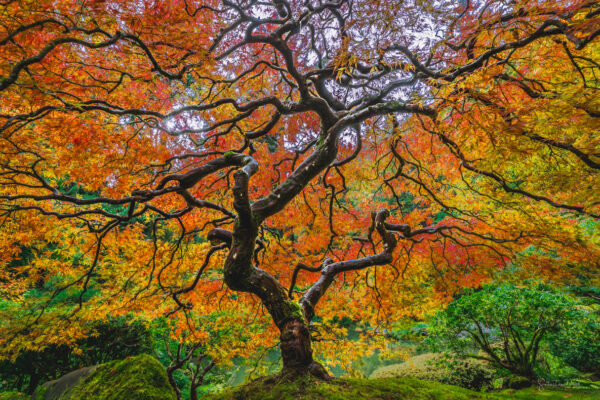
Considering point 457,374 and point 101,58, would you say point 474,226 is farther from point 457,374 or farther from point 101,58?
point 101,58

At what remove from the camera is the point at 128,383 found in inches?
62.6

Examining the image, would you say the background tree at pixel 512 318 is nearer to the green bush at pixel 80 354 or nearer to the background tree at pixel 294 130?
the background tree at pixel 294 130

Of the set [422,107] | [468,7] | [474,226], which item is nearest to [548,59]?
[468,7]

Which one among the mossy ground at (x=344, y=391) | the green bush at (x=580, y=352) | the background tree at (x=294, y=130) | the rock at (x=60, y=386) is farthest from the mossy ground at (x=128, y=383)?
the green bush at (x=580, y=352)

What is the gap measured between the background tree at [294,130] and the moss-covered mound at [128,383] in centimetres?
73

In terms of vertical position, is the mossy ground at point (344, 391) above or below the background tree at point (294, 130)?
below

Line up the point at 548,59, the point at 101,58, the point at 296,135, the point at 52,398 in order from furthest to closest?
the point at 296,135
the point at 101,58
the point at 52,398
the point at 548,59

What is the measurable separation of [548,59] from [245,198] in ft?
13.8

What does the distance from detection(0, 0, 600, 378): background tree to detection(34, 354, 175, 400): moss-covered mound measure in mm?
731

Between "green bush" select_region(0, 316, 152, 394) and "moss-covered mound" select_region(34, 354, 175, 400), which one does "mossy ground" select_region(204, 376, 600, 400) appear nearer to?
"moss-covered mound" select_region(34, 354, 175, 400)

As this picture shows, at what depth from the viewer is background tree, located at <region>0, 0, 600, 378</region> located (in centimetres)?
229

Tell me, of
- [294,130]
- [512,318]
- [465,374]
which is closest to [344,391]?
[512,318]

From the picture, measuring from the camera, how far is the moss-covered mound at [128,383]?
153 centimetres

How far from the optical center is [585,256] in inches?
120
